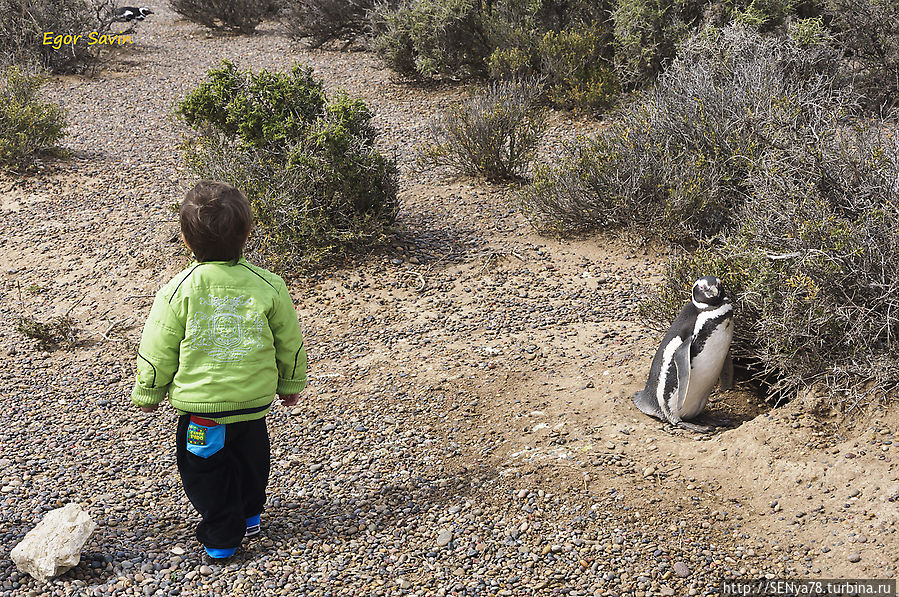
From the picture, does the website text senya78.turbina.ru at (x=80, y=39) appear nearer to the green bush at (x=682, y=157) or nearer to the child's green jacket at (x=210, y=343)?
the green bush at (x=682, y=157)

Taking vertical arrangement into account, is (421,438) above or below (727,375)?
below

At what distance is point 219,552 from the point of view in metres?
3.10

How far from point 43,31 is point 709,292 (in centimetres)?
1075

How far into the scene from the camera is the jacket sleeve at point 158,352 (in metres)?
2.91

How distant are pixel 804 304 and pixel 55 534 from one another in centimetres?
317

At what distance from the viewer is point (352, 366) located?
16.1 feet

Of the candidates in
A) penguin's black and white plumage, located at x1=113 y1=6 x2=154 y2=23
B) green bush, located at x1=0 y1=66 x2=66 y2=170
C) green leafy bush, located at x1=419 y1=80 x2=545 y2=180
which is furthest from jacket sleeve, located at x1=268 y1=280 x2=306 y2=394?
penguin's black and white plumage, located at x1=113 y1=6 x2=154 y2=23

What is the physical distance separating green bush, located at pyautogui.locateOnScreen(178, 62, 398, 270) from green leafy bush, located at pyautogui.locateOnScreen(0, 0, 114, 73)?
609cm

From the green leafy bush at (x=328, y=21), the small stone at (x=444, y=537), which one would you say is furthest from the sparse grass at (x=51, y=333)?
the green leafy bush at (x=328, y=21)

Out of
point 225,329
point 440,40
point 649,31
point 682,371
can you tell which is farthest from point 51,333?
point 649,31

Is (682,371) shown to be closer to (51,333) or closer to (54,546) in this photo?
(54,546)

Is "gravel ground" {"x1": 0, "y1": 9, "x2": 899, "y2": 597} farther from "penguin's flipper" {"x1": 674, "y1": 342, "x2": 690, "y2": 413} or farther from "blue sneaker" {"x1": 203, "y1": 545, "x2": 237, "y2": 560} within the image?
"penguin's flipper" {"x1": 674, "y1": 342, "x2": 690, "y2": 413}

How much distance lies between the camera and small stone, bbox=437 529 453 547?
3143 millimetres

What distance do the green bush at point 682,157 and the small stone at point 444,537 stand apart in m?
3.28
